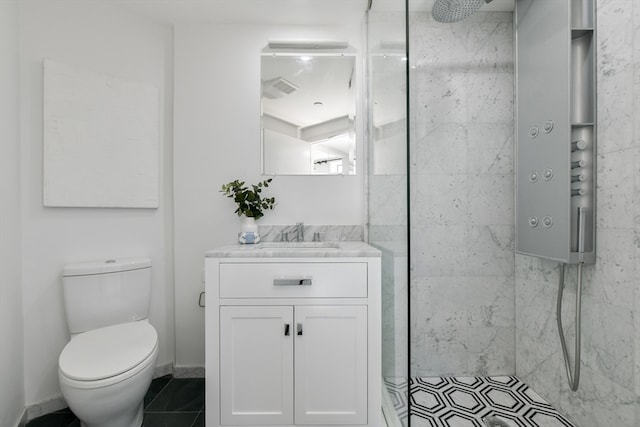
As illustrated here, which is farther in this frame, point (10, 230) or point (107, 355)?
point (10, 230)

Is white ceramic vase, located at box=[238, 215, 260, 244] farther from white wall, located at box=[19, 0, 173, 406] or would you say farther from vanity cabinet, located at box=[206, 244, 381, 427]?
white wall, located at box=[19, 0, 173, 406]

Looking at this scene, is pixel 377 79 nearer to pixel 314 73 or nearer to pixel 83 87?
pixel 314 73

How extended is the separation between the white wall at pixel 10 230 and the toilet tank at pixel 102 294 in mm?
203

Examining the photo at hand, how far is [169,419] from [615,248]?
2.18 meters

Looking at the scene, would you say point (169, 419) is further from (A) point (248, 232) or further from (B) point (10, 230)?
(B) point (10, 230)

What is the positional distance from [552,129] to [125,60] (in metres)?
2.36

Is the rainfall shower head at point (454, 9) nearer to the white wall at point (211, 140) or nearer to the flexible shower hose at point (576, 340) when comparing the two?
the white wall at point (211, 140)

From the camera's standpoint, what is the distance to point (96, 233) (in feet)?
5.23

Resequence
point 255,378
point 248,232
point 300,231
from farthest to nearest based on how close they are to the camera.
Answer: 1. point 300,231
2. point 248,232
3. point 255,378

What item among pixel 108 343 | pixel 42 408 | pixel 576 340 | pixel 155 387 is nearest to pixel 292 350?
pixel 108 343

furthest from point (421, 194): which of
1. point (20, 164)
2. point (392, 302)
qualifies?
point (20, 164)

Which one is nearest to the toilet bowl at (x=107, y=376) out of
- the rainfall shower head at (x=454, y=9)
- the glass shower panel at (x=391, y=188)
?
the glass shower panel at (x=391, y=188)

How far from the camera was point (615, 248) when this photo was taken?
1.11 meters

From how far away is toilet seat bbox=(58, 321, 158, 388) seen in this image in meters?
A: 1.04
